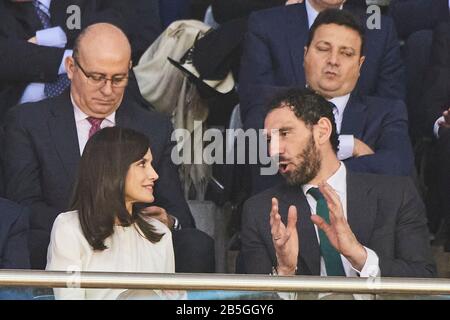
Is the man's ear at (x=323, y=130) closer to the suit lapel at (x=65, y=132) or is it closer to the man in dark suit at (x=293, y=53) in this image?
the man in dark suit at (x=293, y=53)

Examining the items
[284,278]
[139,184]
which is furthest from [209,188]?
[284,278]

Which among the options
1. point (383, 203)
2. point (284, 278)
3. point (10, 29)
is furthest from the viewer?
point (10, 29)

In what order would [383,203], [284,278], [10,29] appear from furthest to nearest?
[10,29], [383,203], [284,278]

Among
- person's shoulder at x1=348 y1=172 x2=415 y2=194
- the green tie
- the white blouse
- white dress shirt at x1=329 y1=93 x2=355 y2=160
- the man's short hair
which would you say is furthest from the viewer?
the man's short hair

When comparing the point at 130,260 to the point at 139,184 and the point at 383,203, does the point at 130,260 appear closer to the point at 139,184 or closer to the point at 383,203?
the point at 139,184

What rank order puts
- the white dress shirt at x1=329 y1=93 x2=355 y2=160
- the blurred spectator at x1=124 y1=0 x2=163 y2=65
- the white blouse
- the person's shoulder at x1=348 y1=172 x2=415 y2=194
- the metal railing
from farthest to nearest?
the blurred spectator at x1=124 y1=0 x2=163 y2=65, the white dress shirt at x1=329 y1=93 x2=355 y2=160, the person's shoulder at x1=348 y1=172 x2=415 y2=194, the white blouse, the metal railing

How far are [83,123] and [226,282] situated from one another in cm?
116

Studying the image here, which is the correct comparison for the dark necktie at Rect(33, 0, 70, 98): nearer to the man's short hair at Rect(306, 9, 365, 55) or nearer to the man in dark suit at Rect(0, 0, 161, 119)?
the man in dark suit at Rect(0, 0, 161, 119)

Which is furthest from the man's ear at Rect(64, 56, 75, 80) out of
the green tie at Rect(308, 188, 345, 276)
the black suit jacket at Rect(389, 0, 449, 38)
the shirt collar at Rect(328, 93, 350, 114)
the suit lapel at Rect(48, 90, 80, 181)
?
the black suit jacket at Rect(389, 0, 449, 38)

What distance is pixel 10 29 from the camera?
311 inches

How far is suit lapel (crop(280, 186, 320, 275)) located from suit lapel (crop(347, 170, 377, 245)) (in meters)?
0.18

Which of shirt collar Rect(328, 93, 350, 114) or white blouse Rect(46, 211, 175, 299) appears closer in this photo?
white blouse Rect(46, 211, 175, 299)

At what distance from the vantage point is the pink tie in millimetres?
7604
